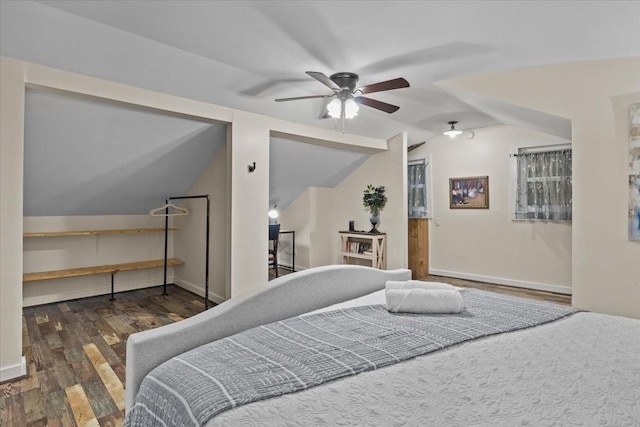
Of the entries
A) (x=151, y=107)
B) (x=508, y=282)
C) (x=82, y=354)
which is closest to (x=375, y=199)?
(x=508, y=282)

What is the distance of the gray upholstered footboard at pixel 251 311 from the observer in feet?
4.37

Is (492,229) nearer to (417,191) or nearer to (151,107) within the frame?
(417,191)

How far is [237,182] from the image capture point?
401 centimetres

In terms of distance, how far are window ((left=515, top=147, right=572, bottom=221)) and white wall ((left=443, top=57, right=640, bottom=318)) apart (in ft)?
4.84

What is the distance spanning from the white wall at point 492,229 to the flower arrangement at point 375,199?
44.9 inches

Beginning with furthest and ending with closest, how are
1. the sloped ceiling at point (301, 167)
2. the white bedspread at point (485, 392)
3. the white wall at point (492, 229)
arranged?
1. the sloped ceiling at point (301, 167)
2. the white wall at point (492, 229)
3. the white bedspread at point (485, 392)

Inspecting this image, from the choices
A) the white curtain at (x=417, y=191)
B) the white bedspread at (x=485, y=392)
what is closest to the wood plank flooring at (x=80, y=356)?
the white bedspread at (x=485, y=392)

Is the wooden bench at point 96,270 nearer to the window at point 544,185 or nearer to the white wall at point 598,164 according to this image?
the white wall at point 598,164

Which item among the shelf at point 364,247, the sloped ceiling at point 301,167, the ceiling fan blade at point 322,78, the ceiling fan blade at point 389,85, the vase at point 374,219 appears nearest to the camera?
the ceiling fan blade at point 322,78

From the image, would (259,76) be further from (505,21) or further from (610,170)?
(610,170)

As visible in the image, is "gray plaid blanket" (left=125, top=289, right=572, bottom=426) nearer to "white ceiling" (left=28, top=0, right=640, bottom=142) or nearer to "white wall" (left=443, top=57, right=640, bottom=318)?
"white ceiling" (left=28, top=0, right=640, bottom=142)

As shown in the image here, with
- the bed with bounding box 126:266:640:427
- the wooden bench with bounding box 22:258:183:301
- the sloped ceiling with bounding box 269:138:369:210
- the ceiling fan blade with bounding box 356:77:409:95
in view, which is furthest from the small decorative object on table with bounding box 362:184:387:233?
the bed with bounding box 126:266:640:427

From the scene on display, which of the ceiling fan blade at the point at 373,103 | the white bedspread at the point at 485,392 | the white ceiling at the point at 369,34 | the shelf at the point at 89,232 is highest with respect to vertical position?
the white ceiling at the point at 369,34

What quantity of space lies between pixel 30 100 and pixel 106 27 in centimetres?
106
